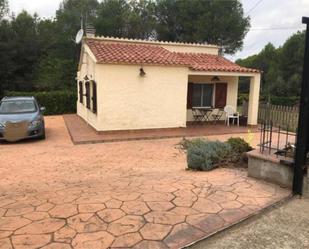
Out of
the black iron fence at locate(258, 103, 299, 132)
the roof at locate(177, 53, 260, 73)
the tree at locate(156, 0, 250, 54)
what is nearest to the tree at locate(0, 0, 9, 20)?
the tree at locate(156, 0, 250, 54)

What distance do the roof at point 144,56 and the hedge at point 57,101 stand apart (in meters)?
6.79

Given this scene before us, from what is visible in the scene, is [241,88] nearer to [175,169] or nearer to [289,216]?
[175,169]

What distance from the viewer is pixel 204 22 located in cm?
2744

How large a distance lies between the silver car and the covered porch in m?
6.79

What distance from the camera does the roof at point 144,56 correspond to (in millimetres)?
12032

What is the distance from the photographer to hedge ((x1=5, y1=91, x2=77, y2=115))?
20.0m

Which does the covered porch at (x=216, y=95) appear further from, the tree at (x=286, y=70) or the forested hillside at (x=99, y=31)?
the tree at (x=286, y=70)

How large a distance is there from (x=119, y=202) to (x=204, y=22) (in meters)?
25.3

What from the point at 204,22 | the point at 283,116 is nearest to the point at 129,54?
the point at 283,116

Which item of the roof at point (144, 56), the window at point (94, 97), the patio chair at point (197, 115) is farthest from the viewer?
the patio chair at point (197, 115)

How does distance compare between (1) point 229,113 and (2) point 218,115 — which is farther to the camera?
(2) point 218,115

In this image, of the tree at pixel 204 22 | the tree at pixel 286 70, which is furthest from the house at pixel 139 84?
the tree at pixel 286 70

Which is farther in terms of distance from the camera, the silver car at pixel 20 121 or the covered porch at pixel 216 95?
the covered porch at pixel 216 95

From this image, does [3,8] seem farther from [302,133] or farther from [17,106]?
[302,133]
